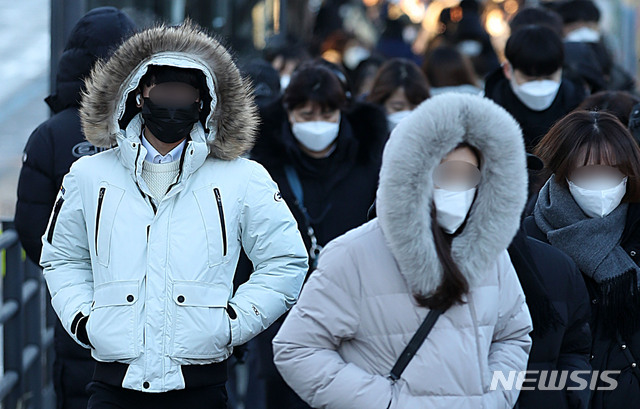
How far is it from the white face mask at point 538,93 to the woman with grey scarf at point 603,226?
2.02 meters

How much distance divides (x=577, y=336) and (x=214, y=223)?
4.34ft

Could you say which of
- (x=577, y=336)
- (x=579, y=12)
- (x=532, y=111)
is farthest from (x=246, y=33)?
(x=577, y=336)

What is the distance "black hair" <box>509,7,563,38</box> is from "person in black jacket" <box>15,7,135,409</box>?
3.57 metres

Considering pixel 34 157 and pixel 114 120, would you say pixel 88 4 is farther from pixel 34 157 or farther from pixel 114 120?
pixel 114 120

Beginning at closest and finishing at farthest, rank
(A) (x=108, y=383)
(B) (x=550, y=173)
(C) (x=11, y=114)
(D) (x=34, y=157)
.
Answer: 1. (A) (x=108, y=383)
2. (B) (x=550, y=173)
3. (D) (x=34, y=157)
4. (C) (x=11, y=114)

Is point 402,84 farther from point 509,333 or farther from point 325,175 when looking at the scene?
point 509,333

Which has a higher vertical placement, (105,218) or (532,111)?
(532,111)

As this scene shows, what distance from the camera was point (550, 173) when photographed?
4441 mm

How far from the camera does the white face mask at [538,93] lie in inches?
253

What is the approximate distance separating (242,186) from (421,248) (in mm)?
981

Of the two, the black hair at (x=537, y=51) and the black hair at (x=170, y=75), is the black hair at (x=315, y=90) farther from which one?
the black hair at (x=170, y=75)

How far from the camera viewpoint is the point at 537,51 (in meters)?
6.41

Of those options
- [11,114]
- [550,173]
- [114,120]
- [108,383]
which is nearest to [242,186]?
[114,120]

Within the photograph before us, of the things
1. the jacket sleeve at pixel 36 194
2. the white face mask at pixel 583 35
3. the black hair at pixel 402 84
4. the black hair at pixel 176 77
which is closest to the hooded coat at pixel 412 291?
the black hair at pixel 176 77
